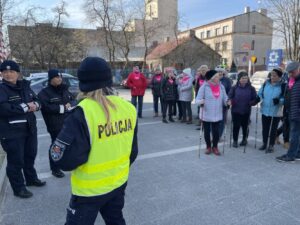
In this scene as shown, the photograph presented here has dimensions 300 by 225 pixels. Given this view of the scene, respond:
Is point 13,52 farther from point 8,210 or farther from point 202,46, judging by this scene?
point 8,210

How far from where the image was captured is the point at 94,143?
188 centimetres

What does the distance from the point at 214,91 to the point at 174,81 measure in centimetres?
378

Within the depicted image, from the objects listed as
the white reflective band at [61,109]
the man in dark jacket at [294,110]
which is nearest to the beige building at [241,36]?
the man in dark jacket at [294,110]

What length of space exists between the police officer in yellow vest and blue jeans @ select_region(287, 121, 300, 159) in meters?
4.17

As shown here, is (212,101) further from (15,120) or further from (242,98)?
(15,120)

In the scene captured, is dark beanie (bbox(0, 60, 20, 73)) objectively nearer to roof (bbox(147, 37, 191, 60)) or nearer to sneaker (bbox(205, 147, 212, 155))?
sneaker (bbox(205, 147, 212, 155))

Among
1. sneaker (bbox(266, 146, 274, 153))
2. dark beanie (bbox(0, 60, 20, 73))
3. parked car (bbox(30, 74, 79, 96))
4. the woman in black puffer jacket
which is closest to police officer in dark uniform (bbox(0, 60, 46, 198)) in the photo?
dark beanie (bbox(0, 60, 20, 73))

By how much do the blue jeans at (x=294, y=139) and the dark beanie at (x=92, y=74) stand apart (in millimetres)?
4444

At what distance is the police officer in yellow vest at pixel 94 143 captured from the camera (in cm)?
183

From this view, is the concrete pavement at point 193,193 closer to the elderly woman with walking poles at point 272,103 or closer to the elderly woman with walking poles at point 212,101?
the elderly woman with walking poles at point 272,103

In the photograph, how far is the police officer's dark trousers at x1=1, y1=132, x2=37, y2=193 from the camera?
3.70 metres

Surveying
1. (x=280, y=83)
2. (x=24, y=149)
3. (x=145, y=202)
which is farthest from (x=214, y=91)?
(x=24, y=149)

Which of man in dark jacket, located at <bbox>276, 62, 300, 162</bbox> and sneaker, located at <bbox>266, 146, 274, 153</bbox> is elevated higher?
man in dark jacket, located at <bbox>276, 62, 300, 162</bbox>

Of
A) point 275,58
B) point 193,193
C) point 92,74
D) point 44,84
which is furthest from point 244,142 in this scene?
point 275,58
